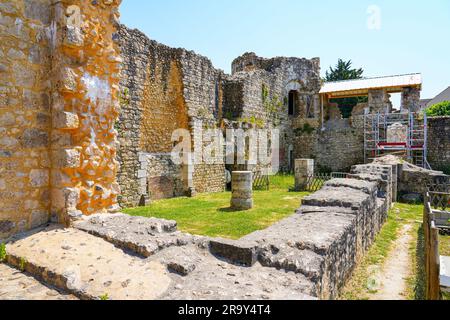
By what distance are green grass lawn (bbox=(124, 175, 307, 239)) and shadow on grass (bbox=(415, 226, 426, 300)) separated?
10.8 ft

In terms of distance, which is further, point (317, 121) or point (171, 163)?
point (317, 121)

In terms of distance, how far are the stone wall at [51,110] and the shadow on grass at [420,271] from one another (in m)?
4.63

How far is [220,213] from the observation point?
32.8 ft

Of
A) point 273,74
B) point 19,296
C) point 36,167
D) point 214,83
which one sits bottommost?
point 19,296

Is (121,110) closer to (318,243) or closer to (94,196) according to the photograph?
(94,196)

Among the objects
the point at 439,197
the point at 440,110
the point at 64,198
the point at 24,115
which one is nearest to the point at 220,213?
the point at 64,198

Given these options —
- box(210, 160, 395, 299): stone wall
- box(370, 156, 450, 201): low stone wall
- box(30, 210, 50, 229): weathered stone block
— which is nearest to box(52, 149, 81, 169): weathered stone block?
box(30, 210, 50, 229): weathered stone block

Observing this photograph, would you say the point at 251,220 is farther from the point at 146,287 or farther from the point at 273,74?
the point at 273,74

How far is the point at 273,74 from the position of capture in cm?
2178

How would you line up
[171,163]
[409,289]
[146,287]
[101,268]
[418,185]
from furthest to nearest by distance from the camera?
1. [171,163]
2. [418,185]
3. [409,289]
4. [101,268]
5. [146,287]

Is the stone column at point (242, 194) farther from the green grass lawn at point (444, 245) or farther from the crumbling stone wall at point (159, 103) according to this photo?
the green grass lawn at point (444, 245)

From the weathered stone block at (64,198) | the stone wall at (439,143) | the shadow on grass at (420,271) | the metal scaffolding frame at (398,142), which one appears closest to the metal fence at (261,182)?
the metal scaffolding frame at (398,142)

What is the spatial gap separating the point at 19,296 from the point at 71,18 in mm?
3135

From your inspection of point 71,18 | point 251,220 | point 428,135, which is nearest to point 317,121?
point 428,135
